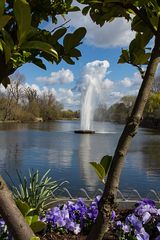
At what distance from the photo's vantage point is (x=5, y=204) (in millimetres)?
1040

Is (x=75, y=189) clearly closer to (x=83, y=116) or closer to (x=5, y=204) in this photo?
(x=5, y=204)

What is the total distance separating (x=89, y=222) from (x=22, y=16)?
2.73 m

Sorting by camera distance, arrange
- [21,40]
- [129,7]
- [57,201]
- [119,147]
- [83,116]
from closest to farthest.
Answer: [21,40], [119,147], [129,7], [57,201], [83,116]

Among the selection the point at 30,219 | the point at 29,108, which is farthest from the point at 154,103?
the point at 30,219

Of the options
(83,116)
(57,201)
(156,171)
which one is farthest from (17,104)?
(57,201)

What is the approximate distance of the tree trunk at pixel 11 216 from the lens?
1.04m

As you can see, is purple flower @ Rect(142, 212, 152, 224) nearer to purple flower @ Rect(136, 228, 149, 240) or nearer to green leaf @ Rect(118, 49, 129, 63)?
purple flower @ Rect(136, 228, 149, 240)

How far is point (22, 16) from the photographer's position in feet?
3.09

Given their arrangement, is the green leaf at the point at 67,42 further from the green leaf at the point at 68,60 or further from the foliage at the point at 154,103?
the foliage at the point at 154,103

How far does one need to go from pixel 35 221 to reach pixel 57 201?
9.43ft

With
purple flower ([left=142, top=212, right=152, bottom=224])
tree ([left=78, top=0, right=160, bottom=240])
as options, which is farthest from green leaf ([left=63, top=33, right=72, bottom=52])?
purple flower ([left=142, top=212, right=152, bottom=224])

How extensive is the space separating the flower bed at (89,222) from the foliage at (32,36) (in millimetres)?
2006

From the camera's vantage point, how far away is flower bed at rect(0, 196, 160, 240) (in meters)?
3.17

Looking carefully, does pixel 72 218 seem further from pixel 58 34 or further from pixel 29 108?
pixel 29 108
